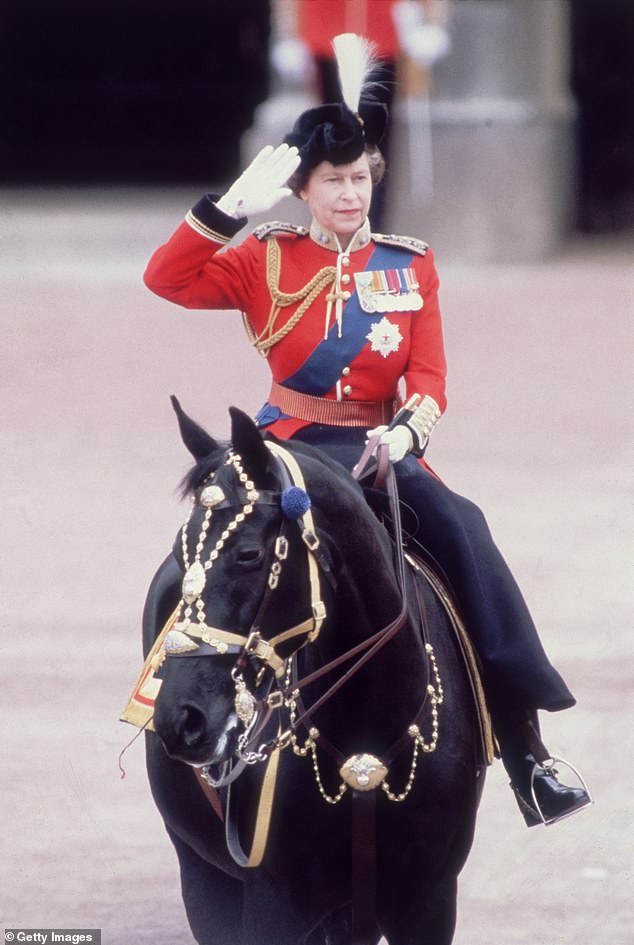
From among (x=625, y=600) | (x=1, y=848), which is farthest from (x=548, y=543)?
(x=1, y=848)

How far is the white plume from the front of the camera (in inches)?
161

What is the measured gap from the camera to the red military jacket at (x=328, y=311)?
13.5ft

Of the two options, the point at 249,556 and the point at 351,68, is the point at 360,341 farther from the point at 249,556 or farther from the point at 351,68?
the point at 249,556

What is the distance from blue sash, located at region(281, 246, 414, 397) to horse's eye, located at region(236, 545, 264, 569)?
3.14 feet

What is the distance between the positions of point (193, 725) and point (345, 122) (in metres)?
A: 1.43

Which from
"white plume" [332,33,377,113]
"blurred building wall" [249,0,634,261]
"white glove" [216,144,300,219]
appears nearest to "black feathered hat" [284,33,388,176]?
"white plume" [332,33,377,113]

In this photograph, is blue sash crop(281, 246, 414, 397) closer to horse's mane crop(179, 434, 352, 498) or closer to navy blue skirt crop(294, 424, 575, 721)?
navy blue skirt crop(294, 424, 575, 721)

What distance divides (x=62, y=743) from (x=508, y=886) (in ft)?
5.97

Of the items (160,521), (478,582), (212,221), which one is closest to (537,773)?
(478,582)

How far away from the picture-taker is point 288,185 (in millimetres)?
4121

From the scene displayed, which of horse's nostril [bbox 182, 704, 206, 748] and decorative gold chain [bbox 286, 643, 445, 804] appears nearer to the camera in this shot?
horse's nostril [bbox 182, 704, 206, 748]

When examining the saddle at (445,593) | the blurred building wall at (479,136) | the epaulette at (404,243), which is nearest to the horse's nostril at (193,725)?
the saddle at (445,593)

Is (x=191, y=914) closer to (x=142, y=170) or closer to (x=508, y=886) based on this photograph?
(x=508, y=886)

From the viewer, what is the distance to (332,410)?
13.6 ft
